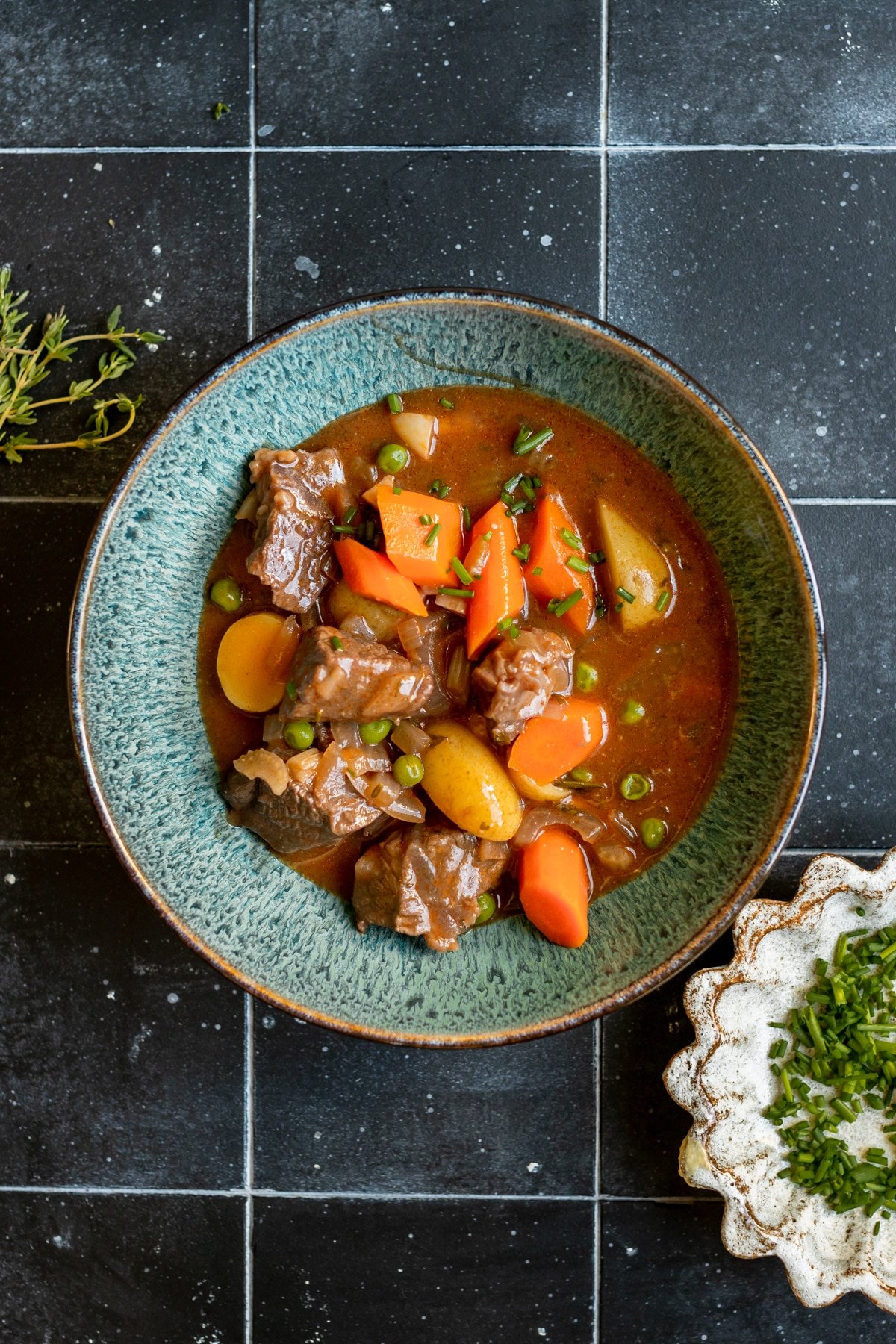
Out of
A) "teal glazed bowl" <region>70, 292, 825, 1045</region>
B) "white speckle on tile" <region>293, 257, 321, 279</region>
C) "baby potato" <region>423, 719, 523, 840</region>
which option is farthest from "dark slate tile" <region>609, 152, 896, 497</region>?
"baby potato" <region>423, 719, 523, 840</region>

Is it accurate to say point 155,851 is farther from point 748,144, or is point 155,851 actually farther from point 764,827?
point 748,144

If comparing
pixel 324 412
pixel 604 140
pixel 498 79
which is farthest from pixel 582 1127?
pixel 498 79

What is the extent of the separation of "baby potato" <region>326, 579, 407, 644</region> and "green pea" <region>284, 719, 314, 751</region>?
267 mm

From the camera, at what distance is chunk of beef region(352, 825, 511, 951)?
7.91 ft

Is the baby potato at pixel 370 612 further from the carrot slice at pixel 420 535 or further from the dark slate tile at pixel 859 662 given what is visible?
the dark slate tile at pixel 859 662

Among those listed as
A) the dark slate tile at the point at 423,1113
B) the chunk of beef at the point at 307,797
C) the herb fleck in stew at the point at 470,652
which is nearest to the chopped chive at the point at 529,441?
the herb fleck in stew at the point at 470,652

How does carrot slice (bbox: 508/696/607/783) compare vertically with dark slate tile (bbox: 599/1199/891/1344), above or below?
above

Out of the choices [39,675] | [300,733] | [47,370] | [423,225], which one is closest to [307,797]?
[300,733]

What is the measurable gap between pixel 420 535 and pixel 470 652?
31 cm

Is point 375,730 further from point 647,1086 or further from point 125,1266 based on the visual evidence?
point 125,1266

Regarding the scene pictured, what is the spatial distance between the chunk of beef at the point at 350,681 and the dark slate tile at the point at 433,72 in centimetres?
149

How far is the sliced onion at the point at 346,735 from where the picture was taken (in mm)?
2430

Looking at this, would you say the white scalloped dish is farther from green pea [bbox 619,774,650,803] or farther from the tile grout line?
the tile grout line

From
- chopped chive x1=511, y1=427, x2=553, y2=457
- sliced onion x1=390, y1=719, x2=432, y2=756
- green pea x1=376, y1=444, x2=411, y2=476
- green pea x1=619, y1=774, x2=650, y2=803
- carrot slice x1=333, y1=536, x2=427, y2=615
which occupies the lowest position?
green pea x1=619, y1=774, x2=650, y2=803
